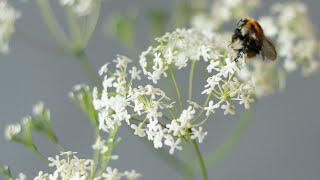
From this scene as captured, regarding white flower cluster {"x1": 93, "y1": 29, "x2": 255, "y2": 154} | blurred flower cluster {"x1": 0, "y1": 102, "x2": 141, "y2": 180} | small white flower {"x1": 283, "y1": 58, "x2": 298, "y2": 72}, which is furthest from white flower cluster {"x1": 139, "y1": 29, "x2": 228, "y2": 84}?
small white flower {"x1": 283, "y1": 58, "x2": 298, "y2": 72}

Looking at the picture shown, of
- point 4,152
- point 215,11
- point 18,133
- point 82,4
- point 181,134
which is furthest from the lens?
point 4,152

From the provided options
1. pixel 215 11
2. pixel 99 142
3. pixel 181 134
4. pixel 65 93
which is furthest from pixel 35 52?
pixel 181 134

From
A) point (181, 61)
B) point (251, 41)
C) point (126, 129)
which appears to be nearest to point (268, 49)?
point (251, 41)

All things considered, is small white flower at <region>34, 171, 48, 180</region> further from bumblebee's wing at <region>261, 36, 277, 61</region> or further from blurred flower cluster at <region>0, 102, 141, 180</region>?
bumblebee's wing at <region>261, 36, 277, 61</region>

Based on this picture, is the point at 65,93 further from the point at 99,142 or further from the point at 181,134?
the point at 181,134

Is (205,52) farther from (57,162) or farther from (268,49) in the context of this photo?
(57,162)

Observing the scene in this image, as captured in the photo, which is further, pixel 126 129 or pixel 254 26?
pixel 126 129

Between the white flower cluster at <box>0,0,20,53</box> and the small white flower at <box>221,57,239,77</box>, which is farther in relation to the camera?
the white flower cluster at <box>0,0,20,53</box>
